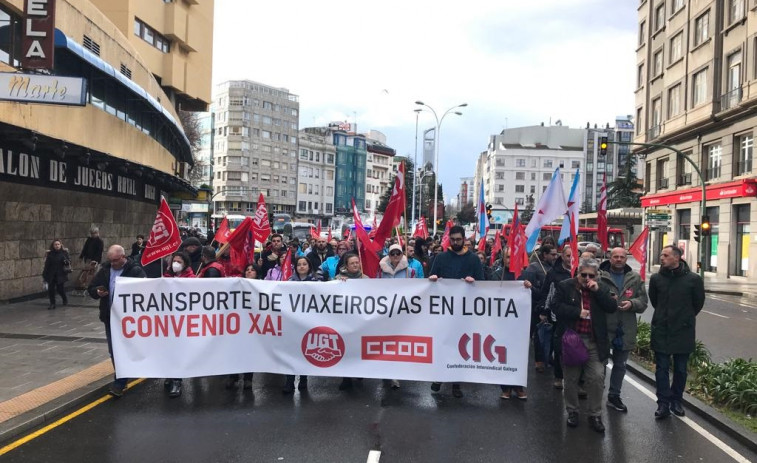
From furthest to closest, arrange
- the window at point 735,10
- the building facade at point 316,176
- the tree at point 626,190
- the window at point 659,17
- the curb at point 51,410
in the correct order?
1. the building facade at point 316,176
2. the tree at point 626,190
3. the window at point 659,17
4. the window at point 735,10
5. the curb at point 51,410

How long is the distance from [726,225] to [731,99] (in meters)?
6.50

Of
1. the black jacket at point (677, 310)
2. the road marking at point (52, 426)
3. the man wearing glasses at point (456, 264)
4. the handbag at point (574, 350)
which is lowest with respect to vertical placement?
the road marking at point (52, 426)

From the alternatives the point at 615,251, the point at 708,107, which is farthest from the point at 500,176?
the point at 615,251

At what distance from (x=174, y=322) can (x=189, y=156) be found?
29.4 meters

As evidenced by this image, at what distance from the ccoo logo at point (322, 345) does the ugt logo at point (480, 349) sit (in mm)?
1381

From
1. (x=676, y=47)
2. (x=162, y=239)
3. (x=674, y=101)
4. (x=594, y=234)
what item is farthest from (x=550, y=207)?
(x=594, y=234)

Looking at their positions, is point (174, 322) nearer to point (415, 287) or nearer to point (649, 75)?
point (415, 287)

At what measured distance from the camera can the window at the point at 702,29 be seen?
1305 inches

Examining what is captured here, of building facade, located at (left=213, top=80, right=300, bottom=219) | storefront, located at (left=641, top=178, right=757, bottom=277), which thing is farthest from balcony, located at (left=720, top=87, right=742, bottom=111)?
building facade, located at (left=213, top=80, right=300, bottom=219)

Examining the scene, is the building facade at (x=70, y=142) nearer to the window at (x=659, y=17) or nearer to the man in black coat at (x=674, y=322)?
the man in black coat at (x=674, y=322)

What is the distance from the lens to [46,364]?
7793 millimetres

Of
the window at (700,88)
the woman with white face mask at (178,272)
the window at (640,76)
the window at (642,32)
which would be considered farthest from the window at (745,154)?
the woman with white face mask at (178,272)

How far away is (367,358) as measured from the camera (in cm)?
678

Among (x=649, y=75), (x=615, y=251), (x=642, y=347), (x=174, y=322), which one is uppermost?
(x=649, y=75)
